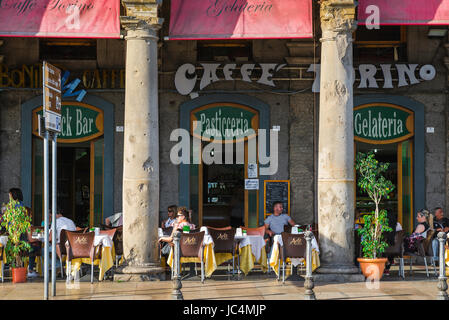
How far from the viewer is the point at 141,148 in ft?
44.8

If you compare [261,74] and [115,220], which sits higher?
[261,74]

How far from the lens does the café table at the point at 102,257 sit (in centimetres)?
1367

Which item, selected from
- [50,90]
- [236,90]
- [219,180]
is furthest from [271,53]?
[50,90]

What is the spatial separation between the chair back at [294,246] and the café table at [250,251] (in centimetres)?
87

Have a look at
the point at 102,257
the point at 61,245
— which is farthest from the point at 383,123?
the point at 61,245

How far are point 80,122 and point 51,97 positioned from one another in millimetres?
6476

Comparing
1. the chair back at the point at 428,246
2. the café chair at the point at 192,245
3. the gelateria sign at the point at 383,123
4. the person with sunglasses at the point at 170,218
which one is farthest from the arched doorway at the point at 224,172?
the chair back at the point at 428,246

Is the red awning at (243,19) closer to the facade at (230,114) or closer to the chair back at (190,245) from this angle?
the facade at (230,114)

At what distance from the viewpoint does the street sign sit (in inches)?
426

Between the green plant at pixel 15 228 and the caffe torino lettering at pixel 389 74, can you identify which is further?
the caffe torino lettering at pixel 389 74

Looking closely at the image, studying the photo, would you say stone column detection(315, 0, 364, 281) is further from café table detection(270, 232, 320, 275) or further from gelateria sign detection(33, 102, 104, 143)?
gelateria sign detection(33, 102, 104, 143)

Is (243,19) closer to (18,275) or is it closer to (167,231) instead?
(167,231)

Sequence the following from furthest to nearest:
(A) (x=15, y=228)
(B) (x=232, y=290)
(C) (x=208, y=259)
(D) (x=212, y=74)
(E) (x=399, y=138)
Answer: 1. (E) (x=399, y=138)
2. (D) (x=212, y=74)
3. (C) (x=208, y=259)
4. (A) (x=15, y=228)
5. (B) (x=232, y=290)

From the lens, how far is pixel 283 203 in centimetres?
1733
